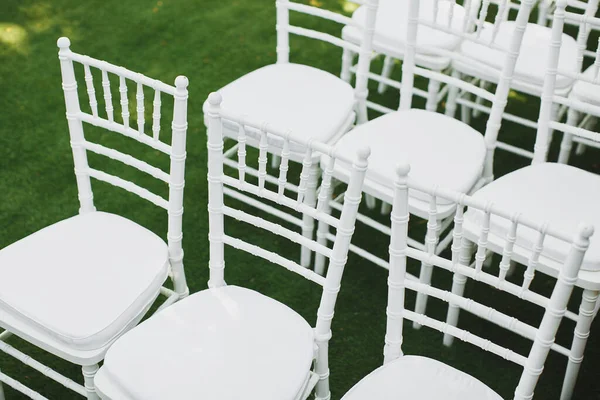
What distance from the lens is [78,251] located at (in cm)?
239

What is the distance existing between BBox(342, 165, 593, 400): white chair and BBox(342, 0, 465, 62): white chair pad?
1623mm

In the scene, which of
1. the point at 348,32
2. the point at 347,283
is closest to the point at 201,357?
the point at 347,283

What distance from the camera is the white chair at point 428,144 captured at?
2662 millimetres

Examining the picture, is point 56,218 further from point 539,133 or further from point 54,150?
point 539,133

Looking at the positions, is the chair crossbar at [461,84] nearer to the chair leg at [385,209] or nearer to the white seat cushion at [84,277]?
the chair leg at [385,209]

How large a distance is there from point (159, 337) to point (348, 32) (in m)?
1.94

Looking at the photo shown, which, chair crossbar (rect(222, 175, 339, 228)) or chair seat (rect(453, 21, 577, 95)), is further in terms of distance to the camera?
chair seat (rect(453, 21, 577, 95))

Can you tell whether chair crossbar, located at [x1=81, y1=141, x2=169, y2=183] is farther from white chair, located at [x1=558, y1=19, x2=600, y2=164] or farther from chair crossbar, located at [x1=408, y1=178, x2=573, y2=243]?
white chair, located at [x1=558, y1=19, x2=600, y2=164]

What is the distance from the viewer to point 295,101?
3074 mm

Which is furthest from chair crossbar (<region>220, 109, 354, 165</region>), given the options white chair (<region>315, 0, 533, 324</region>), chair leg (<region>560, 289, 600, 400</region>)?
chair leg (<region>560, 289, 600, 400</region>)

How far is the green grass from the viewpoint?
284 cm

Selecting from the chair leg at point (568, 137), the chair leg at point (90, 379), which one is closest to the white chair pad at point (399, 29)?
the chair leg at point (568, 137)

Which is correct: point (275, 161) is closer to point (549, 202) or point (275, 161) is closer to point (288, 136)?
point (549, 202)

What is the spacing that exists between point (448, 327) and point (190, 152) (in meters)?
2.13
